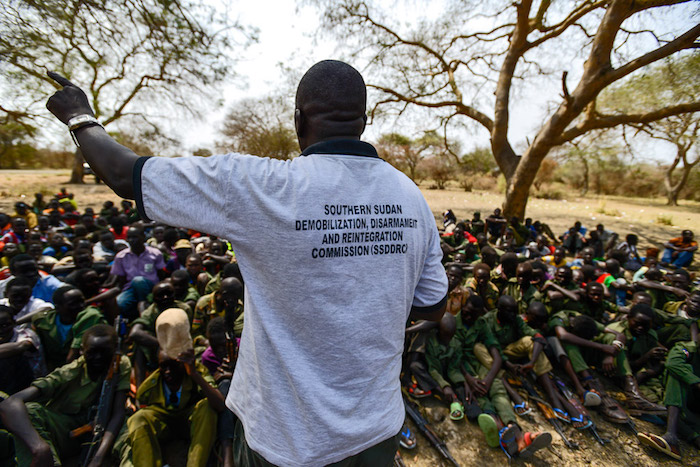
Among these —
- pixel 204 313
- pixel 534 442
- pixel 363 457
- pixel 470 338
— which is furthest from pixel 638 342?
pixel 204 313

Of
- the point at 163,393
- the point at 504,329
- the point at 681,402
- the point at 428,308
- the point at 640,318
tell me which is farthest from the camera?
the point at 504,329

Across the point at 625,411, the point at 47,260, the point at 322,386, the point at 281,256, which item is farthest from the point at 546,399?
the point at 47,260

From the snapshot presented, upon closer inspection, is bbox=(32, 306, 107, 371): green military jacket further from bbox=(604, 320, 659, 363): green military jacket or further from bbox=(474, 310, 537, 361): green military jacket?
bbox=(604, 320, 659, 363): green military jacket

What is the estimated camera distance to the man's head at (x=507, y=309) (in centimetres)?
352

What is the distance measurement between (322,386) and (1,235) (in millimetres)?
8044

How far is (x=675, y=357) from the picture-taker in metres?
3.00

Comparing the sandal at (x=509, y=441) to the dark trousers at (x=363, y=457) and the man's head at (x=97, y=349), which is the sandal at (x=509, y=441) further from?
the man's head at (x=97, y=349)

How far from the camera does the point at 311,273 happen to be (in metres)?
0.73

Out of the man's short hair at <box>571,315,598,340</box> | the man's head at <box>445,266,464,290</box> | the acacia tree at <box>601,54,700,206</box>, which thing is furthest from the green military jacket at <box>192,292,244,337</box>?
the acacia tree at <box>601,54,700,206</box>

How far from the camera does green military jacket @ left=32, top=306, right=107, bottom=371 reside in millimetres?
2852

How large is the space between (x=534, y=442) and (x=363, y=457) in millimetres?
2178

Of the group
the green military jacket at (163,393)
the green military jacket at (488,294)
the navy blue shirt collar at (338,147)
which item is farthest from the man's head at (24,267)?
the green military jacket at (488,294)

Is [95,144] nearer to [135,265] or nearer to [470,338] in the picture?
[470,338]

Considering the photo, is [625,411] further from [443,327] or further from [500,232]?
[500,232]
